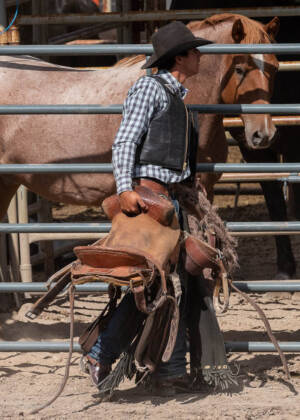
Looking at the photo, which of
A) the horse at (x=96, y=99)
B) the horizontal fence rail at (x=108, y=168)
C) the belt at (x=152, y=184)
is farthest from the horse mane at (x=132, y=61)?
the belt at (x=152, y=184)

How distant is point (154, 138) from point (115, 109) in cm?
45

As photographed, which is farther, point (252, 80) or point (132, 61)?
point (132, 61)

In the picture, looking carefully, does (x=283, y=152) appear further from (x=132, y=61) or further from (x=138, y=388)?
(x=138, y=388)

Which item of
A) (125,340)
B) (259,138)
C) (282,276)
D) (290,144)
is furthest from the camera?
(290,144)

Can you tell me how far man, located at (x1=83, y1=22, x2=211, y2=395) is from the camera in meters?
3.43

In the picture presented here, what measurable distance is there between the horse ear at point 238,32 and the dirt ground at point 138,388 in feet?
5.94

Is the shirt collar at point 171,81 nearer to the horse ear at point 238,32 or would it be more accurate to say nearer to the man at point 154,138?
the man at point 154,138

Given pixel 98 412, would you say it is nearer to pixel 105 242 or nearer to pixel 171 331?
pixel 171 331

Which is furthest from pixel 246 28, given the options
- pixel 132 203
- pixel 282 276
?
pixel 282 276

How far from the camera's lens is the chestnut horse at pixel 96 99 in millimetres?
4543

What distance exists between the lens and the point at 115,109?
152 inches

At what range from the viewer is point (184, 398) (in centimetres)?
373

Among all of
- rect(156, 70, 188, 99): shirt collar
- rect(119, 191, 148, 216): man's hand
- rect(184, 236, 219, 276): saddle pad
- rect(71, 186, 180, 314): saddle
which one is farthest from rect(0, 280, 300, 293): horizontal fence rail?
rect(156, 70, 188, 99): shirt collar

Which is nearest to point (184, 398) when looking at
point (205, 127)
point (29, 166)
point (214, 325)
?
point (214, 325)
